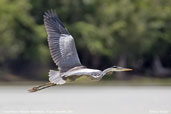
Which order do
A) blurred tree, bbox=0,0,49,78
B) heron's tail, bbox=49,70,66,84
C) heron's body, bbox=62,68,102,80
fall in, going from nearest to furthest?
→ heron's tail, bbox=49,70,66,84 < heron's body, bbox=62,68,102,80 < blurred tree, bbox=0,0,49,78

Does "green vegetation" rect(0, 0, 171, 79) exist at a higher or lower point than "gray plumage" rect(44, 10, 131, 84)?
lower

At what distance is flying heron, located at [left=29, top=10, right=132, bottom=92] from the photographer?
1180 cm

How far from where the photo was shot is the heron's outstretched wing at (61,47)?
12.1 m

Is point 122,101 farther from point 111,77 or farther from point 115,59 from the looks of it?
point 115,59

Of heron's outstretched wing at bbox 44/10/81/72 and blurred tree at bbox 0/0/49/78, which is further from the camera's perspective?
blurred tree at bbox 0/0/49/78

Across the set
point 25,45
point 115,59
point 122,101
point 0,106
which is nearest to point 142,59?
point 115,59

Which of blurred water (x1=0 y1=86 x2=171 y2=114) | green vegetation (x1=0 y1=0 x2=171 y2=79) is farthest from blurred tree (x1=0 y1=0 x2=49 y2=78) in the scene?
blurred water (x1=0 y1=86 x2=171 y2=114)

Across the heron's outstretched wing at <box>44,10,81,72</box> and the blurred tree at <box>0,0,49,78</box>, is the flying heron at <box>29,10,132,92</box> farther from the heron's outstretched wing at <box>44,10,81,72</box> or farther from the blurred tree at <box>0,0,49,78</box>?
the blurred tree at <box>0,0,49,78</box>

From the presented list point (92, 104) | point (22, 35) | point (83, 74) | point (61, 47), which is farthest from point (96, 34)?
point (83, 74)

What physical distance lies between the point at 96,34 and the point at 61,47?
56.3ft

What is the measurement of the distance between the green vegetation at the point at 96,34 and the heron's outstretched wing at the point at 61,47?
14.7 meters

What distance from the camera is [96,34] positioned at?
29.3m

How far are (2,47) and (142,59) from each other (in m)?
6.73

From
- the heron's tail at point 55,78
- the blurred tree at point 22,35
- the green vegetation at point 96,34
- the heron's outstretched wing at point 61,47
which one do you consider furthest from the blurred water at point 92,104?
the green vegetation at point 96,34
